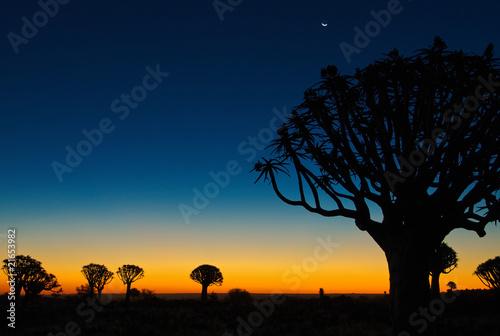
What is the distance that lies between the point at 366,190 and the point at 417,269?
1.79 meters

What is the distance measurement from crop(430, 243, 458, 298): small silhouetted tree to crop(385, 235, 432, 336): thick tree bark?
1996 centimetres

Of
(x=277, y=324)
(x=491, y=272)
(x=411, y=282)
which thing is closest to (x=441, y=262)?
(x=491, y=272)

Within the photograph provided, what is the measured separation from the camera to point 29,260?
18422mm

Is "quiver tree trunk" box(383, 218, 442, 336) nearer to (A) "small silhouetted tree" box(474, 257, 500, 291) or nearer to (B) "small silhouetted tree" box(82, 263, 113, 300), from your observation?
(A) "small silhouetted tree" box(474, 257, 500, 291)

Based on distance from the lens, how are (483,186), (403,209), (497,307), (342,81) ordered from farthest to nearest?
(497,307)
(342,81)
(403,209)
(483,186)

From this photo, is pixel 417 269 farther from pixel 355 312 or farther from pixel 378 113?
pixel 355 312

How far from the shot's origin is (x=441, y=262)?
24.9 meters

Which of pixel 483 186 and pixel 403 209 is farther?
pixel 403 209

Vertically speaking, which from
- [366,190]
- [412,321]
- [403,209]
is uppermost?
[366,190]

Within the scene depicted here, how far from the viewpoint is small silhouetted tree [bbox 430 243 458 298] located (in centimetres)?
2452


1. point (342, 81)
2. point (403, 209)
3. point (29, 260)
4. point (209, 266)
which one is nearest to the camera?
point (403, 209)

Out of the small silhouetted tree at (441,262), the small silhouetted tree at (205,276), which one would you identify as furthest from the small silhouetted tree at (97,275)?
the small silhouetted tree at (441,262)

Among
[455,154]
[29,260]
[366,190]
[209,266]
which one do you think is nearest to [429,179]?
[455,154]

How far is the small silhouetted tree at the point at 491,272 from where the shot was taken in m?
25.4
